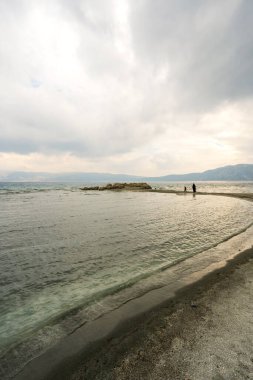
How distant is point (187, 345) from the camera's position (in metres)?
4.54

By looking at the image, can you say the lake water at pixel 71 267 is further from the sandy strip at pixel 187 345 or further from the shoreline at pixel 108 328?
the sandy strip at pixel 187 345

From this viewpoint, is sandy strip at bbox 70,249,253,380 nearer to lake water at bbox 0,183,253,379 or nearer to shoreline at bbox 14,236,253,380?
shoreline at bbox 14,236,253,380

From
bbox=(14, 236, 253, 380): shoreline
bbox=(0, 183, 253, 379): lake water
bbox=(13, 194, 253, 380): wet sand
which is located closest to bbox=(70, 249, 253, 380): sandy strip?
bbox=(13, 194, 253, 380): wet sand

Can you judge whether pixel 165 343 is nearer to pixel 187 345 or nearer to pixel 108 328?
pixel 187 345

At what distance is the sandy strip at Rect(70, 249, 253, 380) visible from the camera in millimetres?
3885

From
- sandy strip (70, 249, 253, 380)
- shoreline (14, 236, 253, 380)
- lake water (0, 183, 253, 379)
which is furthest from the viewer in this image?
lake water (0, 183, 253, 379)

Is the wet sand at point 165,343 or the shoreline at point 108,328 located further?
the shoreline at point 108,328

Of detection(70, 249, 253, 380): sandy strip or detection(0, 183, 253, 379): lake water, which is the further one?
detection(0, 183, 253, 379): lake water

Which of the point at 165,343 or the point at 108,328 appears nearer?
the point at 165,343

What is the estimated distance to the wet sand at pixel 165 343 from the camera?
156 inches

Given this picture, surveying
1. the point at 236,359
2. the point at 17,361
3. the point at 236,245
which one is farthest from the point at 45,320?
the point at 236,245

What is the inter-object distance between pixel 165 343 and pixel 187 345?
451 millimetres

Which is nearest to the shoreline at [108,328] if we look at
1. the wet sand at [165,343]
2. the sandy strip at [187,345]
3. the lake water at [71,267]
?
the wet sand at [165,343]

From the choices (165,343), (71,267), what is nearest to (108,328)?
(165,343)
